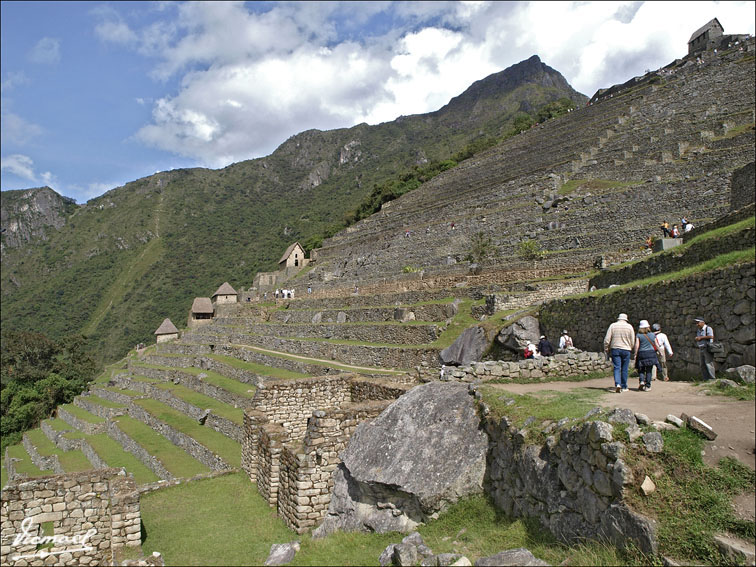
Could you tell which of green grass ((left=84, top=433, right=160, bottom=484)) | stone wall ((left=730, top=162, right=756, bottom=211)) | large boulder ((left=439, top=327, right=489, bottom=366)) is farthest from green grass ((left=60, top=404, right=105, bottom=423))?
stone wall ((left=730, top=162, right=756, bottom=211))

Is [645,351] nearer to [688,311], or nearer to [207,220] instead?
[688,311]

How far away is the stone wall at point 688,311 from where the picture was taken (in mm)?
6250

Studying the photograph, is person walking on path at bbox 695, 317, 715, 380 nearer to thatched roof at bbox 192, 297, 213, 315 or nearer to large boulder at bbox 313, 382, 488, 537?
large boulder at bbox 313, 382, 488, 537

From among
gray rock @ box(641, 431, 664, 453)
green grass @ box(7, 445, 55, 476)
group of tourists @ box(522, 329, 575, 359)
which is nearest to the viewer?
gray rock @ box(641, 431, 664, 453)

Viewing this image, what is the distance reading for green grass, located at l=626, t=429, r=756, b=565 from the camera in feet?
11.7

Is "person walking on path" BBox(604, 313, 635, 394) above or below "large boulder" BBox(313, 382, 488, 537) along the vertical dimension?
above

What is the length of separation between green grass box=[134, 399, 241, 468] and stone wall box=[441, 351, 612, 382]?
811cm

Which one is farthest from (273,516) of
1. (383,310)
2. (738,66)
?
(738,66)

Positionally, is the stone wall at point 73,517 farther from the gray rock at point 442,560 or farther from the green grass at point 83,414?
the green grass at point 83,414

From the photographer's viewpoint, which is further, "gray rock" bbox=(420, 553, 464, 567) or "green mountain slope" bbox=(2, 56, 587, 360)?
"green mountain slope" bbox=(2, 56, 587, 360)

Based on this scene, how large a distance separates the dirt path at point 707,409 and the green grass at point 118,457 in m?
14.0

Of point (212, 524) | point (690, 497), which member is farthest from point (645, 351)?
point (212, 524)

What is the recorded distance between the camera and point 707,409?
477 cm

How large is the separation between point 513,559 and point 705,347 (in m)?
4.57
